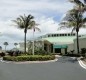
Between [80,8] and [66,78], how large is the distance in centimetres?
2312

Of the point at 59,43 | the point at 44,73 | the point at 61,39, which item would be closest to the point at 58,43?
the point at 59,43

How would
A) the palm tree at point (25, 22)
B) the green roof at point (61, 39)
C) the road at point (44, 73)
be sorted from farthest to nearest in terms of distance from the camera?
the green roof at point (61, 39) → the palm tree at point (25, 22) → the road at point (44, 73)

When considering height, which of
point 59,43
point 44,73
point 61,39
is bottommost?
point 44,73

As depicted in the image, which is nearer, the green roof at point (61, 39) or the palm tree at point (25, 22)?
the palm tree at point (25, 22)

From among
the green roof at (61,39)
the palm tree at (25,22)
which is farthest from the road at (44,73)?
the green roof at (61,39)

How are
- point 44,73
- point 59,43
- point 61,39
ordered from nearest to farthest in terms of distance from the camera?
point 44,73, point 59,43, point 61,39

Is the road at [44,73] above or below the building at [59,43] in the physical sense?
below

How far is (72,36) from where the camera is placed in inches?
3831

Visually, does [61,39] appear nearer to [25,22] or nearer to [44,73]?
[25,22]

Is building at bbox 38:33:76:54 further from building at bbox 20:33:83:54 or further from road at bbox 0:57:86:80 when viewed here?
road at bbox 0:57:86:80

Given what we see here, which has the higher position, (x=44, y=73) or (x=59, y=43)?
(x=59, y=43)

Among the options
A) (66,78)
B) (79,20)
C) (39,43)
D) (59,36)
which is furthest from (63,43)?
(66,78)

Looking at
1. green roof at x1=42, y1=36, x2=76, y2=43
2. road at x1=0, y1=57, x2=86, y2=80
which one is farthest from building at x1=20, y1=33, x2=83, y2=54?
road at x1=0, y1=57, x2=86, y2=80

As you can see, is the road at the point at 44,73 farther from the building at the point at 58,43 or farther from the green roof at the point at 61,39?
the green roof at the point at 61,39
